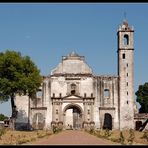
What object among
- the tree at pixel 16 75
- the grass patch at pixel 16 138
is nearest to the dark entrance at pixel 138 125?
the tree at pixel 16 75

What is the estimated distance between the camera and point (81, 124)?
53562 mm

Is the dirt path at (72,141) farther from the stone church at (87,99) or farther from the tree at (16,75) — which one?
the stone church at (87,99)

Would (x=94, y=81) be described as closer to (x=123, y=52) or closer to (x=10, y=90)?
(x=123, y=52)

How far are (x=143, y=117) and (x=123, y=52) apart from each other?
1071 cm

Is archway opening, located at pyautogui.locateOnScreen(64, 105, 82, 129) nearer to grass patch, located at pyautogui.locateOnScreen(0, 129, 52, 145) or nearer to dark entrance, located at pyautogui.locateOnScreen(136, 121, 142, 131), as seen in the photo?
dark entrance, located at pyautogui.locateOnScreen(136, 121, 142, 131)

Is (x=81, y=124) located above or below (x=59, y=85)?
below

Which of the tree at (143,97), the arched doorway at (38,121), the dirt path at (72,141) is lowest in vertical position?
the dirt path at (72,141)

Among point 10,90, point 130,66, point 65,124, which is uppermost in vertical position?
point 130,66

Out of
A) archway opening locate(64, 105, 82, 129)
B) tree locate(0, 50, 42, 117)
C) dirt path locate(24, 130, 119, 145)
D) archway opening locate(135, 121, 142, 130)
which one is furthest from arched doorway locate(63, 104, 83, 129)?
dirt path locate(24, 130, 119, 145)

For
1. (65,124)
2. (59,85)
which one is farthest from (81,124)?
(59,85)

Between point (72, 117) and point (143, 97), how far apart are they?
25.3 metres

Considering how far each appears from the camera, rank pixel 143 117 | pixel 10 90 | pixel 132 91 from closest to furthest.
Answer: pixel 10 90 → pixel 132 91 → pixel 143 117

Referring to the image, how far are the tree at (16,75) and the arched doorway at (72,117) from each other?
792cm

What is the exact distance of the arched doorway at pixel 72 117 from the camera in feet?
175
